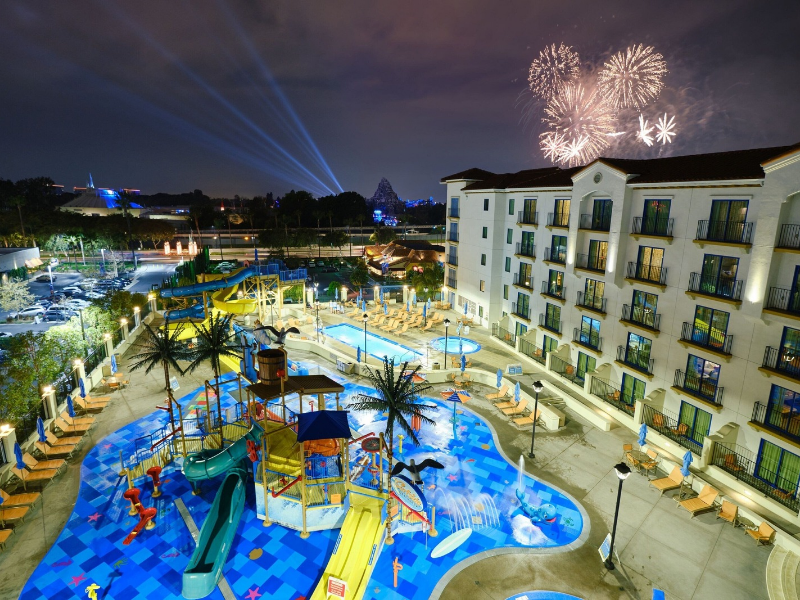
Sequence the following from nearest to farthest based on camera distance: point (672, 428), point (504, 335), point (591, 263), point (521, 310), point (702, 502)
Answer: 1. point (702, 502)
2. point (672, 428)
3. point (591, 263)
4. point (521, 310)
5. point (504, 335)

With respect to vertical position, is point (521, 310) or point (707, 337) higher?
point (707, 337)

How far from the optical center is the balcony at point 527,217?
33.3 meters

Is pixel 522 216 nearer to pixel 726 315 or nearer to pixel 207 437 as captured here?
pixel 726 315

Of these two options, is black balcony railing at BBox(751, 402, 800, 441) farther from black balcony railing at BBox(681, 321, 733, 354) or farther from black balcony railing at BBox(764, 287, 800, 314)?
black balcony railing at BBox(764, 287, 800, 314)

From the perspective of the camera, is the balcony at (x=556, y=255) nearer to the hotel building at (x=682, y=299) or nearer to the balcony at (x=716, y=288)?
the hotel building at (x=682, y=299)

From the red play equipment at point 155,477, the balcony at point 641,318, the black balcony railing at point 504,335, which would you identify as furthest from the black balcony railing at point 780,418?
the red play equipment at point 155,477

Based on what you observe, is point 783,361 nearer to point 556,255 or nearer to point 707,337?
point 707,337

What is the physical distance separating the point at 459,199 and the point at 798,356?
1212 inches

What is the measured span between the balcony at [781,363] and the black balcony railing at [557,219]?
14.8 m

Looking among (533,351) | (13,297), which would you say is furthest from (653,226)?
(13,297)

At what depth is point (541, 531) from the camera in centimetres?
1672

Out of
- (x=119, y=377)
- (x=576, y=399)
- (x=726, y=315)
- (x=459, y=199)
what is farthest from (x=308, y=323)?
(x=726, y=315)

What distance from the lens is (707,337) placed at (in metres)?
20.6

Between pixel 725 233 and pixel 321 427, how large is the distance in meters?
20.0
